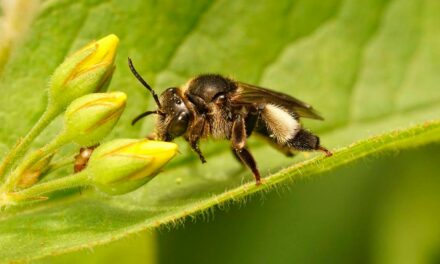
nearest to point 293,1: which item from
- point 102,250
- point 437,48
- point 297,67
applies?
point 297,67

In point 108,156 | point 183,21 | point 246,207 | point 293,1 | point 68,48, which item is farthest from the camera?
point 246,207

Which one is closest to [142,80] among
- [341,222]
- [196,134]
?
[196,134]

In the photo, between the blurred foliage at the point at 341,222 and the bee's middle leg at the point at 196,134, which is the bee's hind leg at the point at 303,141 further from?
the blurred foliage at the point at 341,222

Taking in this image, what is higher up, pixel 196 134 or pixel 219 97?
pixel 219 97

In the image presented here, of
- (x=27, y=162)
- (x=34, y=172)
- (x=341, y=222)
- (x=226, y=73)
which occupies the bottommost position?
(x=341, y=222)

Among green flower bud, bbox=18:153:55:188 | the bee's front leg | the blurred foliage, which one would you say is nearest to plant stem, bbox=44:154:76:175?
green flower bud, bbox=18:153:55:188

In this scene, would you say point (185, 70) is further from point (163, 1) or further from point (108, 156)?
point (108, 156)

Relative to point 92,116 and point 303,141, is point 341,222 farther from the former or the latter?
point 92,116
